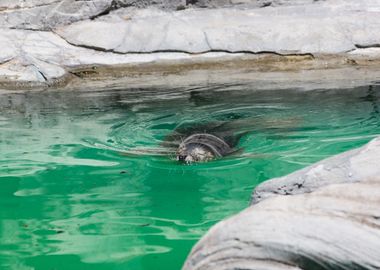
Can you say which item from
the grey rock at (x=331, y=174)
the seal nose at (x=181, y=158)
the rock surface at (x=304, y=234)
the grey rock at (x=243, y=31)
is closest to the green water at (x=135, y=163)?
the seal nose at (x=181, y=158)

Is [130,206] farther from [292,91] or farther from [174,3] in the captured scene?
[174,3]

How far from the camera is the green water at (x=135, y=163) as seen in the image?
3559mm

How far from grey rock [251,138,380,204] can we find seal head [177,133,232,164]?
203 cm

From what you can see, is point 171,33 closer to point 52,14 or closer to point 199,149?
point 52,14

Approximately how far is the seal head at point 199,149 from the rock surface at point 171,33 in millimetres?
2933

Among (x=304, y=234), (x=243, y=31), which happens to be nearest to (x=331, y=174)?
(x=304, y=234)

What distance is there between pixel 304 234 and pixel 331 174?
0.59m

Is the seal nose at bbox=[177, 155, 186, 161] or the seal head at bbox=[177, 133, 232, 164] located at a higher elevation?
the seal head at bbox=[177, 133, 232, 164]

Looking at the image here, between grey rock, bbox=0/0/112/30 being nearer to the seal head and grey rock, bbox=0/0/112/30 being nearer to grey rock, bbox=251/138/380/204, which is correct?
the seal head

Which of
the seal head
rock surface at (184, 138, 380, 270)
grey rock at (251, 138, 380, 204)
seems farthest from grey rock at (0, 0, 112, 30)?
rock surface at (184, 138, 380, 270)

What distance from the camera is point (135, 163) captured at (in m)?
4.84

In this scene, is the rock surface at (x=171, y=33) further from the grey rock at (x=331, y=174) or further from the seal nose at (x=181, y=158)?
the grey rock at (x=331, y=174)

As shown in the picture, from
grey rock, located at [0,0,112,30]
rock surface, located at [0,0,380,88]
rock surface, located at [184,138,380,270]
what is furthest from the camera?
grey rock, located at [0,0,112,30]

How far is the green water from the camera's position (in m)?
3.56
